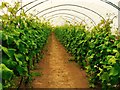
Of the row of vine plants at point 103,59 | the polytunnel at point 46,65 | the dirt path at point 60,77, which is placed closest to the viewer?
the polytunnel at point 46,65

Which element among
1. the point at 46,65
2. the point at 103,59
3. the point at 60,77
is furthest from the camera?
the point at 46,65

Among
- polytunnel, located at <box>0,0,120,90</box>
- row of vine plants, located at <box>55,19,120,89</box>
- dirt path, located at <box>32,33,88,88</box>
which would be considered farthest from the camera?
dirt path, located at <box>32,33,88,88</box>

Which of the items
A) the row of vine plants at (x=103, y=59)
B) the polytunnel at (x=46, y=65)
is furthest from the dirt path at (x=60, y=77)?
the row of vine plants at (x=103, y=59)

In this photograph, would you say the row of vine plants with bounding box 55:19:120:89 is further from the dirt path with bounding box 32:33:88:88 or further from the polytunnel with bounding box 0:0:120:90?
the dirt path with bounding box 32:33:88:88

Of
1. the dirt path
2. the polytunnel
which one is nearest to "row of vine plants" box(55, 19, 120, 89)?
the polytunnel

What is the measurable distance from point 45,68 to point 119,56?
5382 millimetres

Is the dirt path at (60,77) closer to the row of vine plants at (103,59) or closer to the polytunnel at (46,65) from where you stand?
the polytunnel at (46,65)

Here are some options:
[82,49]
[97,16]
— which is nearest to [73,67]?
[82,49]

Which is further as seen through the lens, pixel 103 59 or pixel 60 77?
pixel 60 77

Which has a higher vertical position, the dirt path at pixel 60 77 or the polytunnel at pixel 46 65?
the polytunnel at pixel 46 65

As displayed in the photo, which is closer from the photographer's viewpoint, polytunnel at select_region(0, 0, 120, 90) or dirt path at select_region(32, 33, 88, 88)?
polytunnel at select_region(0, 0, 120, 90)

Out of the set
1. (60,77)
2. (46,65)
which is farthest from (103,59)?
(46,65)

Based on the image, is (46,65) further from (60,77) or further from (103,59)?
(103,59)

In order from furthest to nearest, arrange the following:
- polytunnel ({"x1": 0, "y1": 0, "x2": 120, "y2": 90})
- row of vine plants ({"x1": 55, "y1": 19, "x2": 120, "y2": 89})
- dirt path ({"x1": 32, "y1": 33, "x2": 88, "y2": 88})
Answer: dirt path ({"x1": 32, "y1": 33, "x2": 88, "y2": 88}), row of vine plants ({"x1": 55, "y1": 19, "x2": 120, "y2": 89}), polytunnel ({"x1": 0, "y1": 0, "x2": 120, "y2": 90})
